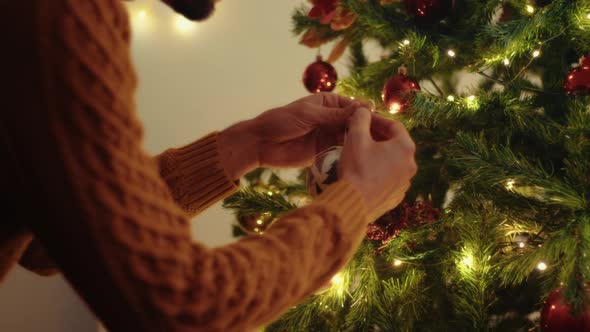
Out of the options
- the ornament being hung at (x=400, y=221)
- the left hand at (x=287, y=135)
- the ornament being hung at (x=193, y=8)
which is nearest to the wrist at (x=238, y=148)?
the left hand at (x=287, y=135)

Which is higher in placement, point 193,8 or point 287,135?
point 193,8

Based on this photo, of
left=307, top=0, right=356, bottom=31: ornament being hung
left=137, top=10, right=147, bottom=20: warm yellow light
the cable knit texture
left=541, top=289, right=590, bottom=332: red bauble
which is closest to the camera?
the cable knit texture

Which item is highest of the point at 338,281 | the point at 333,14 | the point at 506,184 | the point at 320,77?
the point at 333,14

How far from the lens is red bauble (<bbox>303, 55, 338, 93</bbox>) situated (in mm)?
944

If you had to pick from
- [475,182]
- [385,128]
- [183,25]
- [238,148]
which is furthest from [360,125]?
[183,25]

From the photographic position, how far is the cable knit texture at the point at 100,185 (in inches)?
10.7

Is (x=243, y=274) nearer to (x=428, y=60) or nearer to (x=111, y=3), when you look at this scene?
(x=111, y=3)

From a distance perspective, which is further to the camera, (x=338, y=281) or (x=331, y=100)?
(x=338, y=281)

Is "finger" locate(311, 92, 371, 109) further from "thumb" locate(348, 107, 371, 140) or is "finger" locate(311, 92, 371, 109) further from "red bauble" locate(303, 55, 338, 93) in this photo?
"red bauble" locate(303, 55, 338, 93)

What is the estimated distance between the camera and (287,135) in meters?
0.57

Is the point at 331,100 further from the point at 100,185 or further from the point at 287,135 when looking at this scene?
the point at 100,185


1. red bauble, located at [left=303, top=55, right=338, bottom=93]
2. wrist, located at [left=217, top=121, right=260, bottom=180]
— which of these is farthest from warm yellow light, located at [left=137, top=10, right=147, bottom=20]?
wrist, located at [left=217, top=121, right=260, bottom=180]

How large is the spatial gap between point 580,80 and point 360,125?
39 centimetres

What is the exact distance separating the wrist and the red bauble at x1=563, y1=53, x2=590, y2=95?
0.44 m
